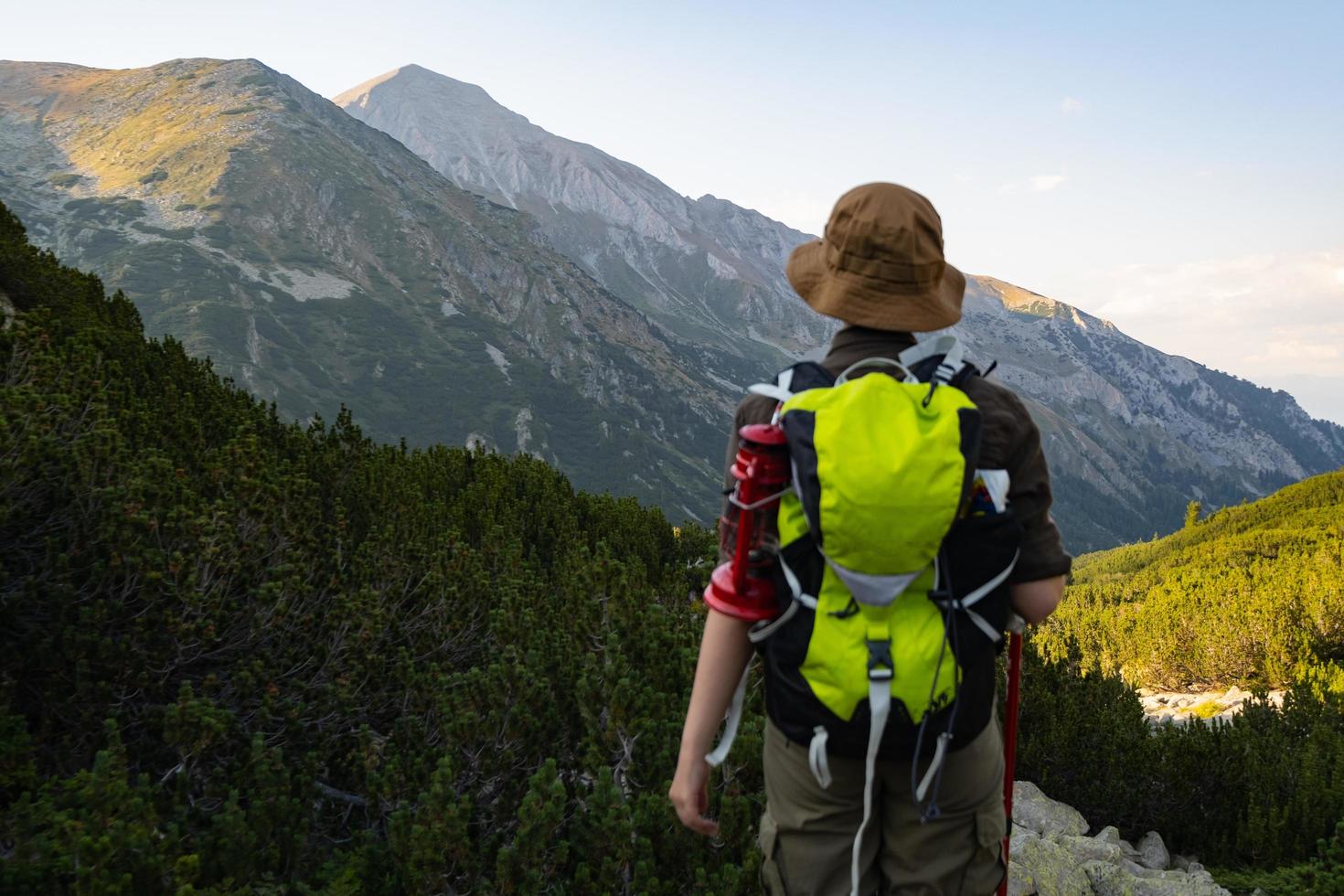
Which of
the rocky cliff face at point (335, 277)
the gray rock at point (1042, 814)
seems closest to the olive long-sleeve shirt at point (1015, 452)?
the gray rock at point (1042, 814)

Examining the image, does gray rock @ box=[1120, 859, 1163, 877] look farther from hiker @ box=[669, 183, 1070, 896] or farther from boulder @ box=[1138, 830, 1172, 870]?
hiker @ box=[669, 183, 1070, 896]

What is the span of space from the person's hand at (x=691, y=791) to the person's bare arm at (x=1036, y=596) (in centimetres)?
79

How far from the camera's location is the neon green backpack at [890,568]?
4.99 feet

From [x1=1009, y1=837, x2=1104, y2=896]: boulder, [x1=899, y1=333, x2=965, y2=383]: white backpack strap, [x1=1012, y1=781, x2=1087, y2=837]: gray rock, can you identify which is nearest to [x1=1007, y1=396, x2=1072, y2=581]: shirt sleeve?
[x1=899, y1=333, x2=965, y2=383]: white backpack strap

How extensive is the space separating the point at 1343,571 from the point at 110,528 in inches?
961

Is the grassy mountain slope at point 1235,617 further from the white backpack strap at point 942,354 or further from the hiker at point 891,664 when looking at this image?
the white backpack strap at point 942,354

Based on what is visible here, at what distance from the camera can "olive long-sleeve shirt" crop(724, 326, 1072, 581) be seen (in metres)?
1.70

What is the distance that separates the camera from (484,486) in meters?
8.88

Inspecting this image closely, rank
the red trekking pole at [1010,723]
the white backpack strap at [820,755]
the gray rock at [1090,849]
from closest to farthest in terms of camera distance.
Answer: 1. the white backpack strap at [820,755]
2. the red trekking pole at [1010,723]
3. the gray rock at [1090,849]

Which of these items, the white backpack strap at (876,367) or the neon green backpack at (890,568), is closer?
the neon green backpack at (890,568)

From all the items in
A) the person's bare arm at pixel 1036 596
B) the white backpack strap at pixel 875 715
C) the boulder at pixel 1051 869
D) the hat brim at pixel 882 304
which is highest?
the hat brim at pixel 882 304

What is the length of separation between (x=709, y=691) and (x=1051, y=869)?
3.69m

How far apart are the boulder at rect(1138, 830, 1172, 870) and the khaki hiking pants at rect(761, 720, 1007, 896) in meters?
5.47

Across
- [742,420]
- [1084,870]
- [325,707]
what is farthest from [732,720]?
[1084,870]
